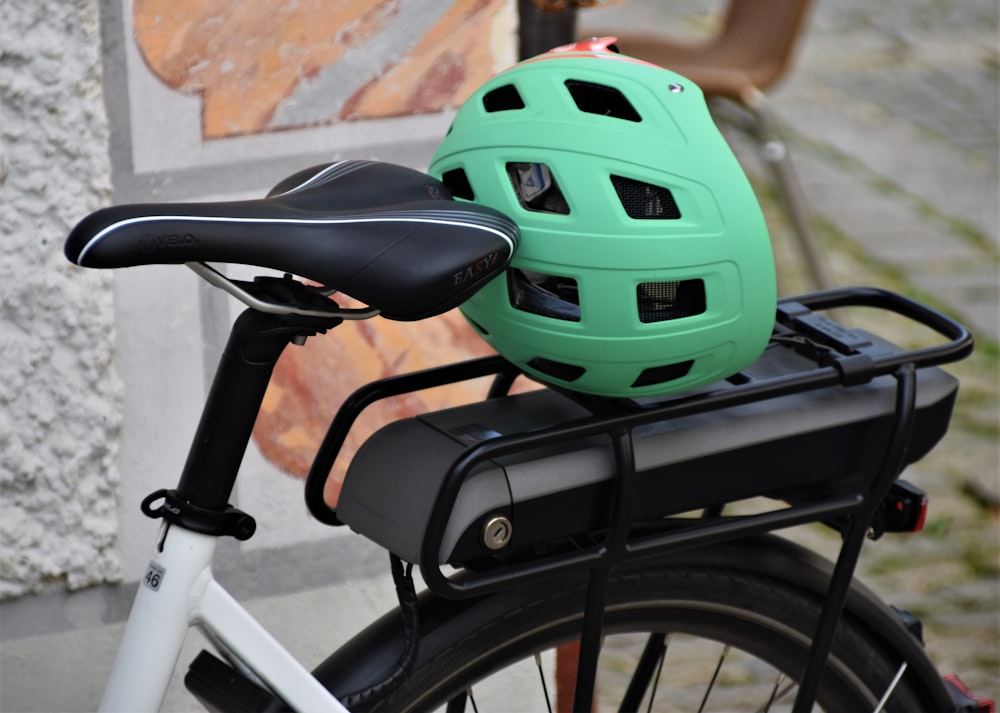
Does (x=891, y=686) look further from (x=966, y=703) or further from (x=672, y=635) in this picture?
(x=672, y=635)

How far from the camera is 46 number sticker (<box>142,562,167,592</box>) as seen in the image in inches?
45.6

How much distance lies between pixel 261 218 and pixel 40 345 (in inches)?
30.9

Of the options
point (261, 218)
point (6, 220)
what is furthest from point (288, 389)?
point (261, 218)

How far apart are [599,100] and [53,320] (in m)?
0.85

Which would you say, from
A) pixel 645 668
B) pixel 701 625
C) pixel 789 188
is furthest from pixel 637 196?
pixel 789 188

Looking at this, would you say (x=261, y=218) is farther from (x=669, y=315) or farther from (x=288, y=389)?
(x=288, y=389)

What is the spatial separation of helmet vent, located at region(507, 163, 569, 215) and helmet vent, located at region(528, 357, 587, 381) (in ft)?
0.46

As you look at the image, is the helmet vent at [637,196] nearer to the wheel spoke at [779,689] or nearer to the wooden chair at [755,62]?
the wheel spoke at [779,689]

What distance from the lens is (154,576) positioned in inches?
45.8

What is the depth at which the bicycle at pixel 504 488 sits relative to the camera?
108cm

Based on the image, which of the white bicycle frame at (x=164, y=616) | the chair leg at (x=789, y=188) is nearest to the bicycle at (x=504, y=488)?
the white bicycle frame at (x=164, y=616)

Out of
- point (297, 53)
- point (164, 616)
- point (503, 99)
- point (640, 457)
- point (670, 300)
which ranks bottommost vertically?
point (164, 616)

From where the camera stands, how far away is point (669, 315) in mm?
1185

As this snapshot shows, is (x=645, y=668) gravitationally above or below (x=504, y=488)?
below
